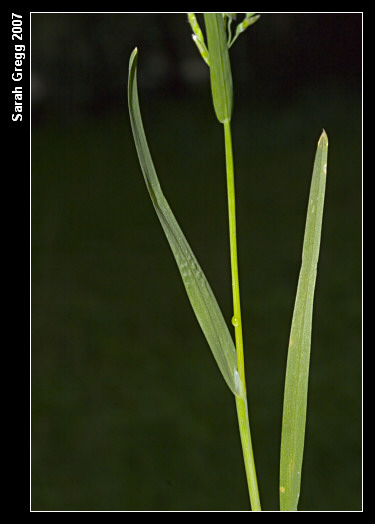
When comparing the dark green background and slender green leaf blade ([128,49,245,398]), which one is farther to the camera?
the dark green background

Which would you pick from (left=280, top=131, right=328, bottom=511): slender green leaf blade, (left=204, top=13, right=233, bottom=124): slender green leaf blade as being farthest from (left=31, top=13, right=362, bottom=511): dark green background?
(left=204, top=13, right=233, bottom=124): slender green leaf blade

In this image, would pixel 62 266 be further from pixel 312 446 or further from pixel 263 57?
pixel 263 57

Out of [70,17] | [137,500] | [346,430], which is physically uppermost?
[70,17]

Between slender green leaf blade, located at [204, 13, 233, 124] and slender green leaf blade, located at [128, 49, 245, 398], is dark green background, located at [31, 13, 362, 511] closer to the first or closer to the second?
slender green leaf blade, located at [128, 49, 245, 398]

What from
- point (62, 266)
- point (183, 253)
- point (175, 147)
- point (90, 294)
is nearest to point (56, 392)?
point (90, 294)

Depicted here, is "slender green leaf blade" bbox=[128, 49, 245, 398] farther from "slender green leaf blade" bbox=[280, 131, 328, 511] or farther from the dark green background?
the dark green background

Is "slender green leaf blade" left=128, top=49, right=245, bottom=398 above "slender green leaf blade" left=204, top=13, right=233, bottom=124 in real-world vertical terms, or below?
below

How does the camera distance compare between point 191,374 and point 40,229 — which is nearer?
point 191,374

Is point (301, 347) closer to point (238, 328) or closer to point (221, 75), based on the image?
point (238, 328)

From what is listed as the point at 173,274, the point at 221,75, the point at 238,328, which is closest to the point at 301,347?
the point at 238,328
